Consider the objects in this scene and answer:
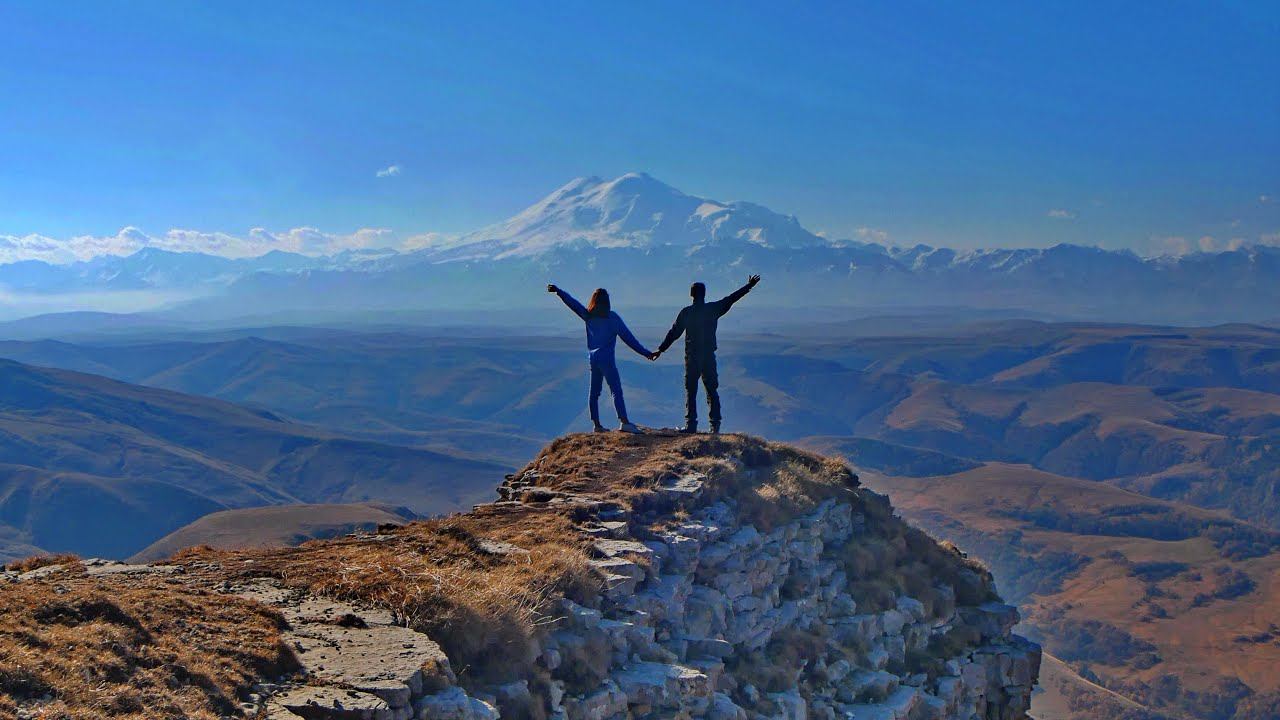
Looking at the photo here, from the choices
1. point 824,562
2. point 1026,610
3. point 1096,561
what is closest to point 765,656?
point 824,562

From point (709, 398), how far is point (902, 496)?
18041cm

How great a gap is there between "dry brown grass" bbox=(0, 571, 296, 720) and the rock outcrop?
0.48 m

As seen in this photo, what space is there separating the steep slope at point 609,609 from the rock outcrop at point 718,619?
0.03 metres

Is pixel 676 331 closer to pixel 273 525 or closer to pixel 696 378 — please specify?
pixel 696 378

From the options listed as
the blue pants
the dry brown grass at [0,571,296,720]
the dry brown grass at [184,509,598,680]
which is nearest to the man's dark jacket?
the blue pants

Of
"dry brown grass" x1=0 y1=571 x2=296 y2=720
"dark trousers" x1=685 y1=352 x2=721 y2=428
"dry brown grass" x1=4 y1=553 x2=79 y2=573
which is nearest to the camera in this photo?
"dry brown grass" x1=0 y1=571 x2=296 y2=720

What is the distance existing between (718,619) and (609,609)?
82.0 inches

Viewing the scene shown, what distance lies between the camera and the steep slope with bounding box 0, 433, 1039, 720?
870 cm

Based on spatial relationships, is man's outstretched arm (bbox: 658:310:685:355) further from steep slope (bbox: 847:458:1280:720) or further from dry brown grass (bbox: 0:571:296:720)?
steep slope (bbox: 847:458:1280:720)

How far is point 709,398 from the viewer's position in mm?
20344

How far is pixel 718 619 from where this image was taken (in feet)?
45.6

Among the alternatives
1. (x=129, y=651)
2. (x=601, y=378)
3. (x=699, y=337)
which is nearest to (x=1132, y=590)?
(x=699, y=337)

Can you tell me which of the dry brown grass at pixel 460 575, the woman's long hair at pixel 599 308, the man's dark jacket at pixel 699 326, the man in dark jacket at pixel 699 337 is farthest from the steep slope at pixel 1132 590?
the dry brown grass at pixel 460 575

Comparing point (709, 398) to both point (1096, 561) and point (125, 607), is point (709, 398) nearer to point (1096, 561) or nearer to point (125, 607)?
point (125, 607)
